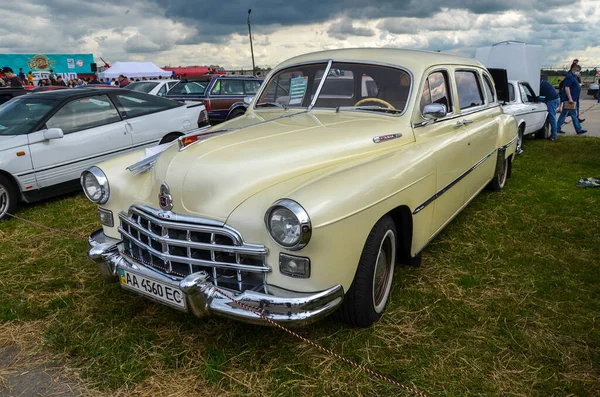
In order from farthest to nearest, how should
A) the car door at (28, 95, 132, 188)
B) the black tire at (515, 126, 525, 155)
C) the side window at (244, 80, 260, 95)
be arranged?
the side window at (244, 80, 260, 95), the black tire at (515, 126, 525, 155), the car door at (28, 95, 132, 188)

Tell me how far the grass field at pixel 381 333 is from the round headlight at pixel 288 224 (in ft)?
2.73

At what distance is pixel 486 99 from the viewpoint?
199 inches

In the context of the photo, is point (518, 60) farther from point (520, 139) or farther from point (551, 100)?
point (520, 139)

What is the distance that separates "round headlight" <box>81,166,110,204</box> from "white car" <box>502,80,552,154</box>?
736 centimetres

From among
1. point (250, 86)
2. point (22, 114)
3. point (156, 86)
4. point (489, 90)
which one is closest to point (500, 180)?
point (489, 90)

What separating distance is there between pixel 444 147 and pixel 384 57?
94 cm

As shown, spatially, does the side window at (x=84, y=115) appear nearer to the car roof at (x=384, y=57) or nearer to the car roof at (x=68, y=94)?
the car roof at (x=68, y=94)

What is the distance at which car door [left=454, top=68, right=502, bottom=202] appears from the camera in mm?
4277

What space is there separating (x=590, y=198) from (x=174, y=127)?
5969 millimetres

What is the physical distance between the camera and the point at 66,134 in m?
5.68

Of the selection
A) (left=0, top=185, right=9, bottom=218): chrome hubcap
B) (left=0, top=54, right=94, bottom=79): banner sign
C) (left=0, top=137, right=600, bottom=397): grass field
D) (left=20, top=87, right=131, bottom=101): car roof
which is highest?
(left=0, top=54, right=94, bottom=79): banner sign

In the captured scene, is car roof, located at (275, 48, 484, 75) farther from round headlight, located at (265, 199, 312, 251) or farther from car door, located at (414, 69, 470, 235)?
round headlight, located at (265, 199, 312, 251)

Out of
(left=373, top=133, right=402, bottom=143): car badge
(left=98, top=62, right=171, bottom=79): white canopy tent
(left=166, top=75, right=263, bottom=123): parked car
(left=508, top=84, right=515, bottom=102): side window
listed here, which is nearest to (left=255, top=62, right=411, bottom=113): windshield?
(left=373, top=133, right=402, bottom=143): car badge

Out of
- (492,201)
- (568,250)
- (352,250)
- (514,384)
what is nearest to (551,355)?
(514,384)
